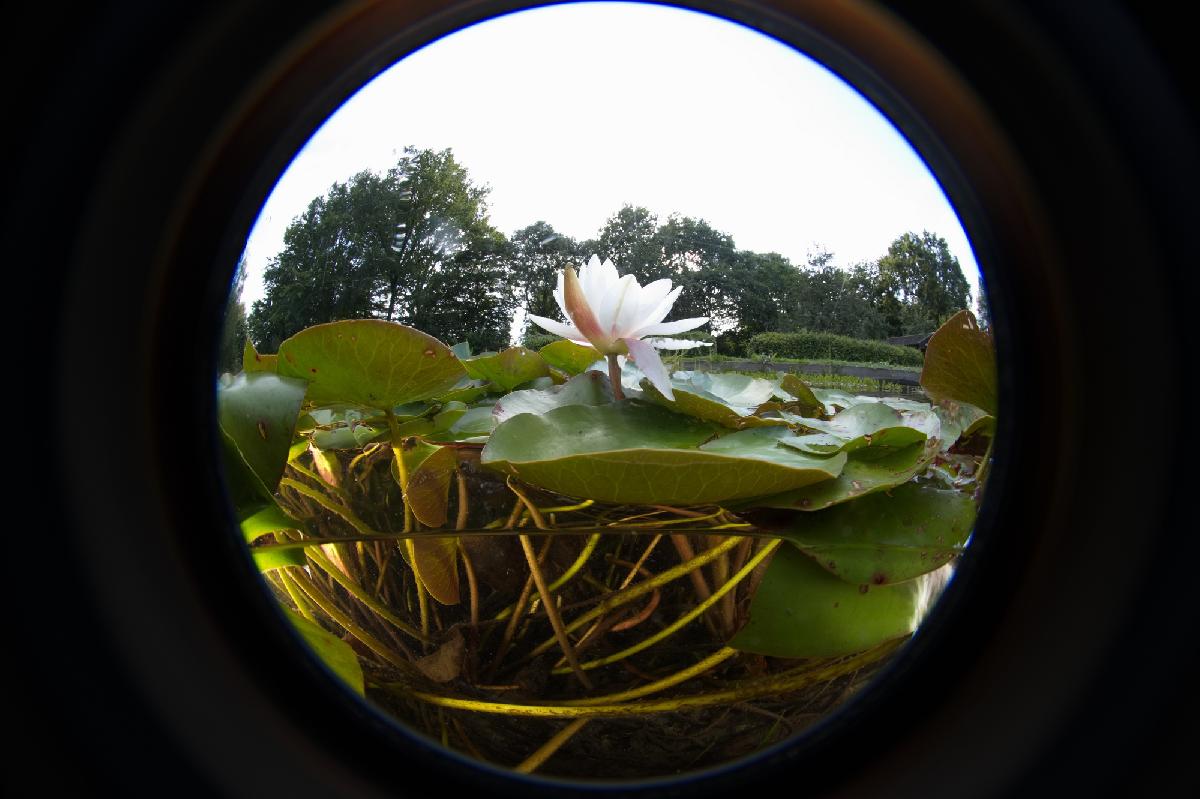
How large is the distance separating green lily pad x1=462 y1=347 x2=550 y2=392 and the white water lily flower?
7 centimetres

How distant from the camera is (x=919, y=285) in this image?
1.13ft

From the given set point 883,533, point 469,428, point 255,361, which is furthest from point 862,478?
point 255,361

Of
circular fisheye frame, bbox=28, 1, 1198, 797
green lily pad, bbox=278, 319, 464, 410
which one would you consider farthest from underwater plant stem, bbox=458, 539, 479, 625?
green lily pad, bbox=278, 319, 464, 410

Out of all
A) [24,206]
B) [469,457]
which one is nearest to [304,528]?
[469,457]

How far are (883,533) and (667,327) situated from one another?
158 mm

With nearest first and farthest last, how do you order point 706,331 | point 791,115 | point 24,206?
point 24,206 → point 791,115 → point 706,331

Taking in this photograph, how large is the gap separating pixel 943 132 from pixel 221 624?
26 cm

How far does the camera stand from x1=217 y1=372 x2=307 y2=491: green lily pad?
0.29m

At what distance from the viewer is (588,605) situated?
29 centimetres

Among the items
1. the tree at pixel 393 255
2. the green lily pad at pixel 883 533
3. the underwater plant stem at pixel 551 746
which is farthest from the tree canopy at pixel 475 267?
the underwater plant stem at pixel 551 746

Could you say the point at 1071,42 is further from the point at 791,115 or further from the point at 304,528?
the point at 304,528

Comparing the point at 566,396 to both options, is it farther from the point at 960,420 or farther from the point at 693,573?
the point at 960,420

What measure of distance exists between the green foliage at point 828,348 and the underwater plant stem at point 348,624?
0.27 metres

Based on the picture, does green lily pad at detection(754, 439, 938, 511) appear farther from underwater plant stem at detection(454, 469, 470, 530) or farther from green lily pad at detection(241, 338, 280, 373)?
green lily pad at detection(241, 338, 280, 373)
